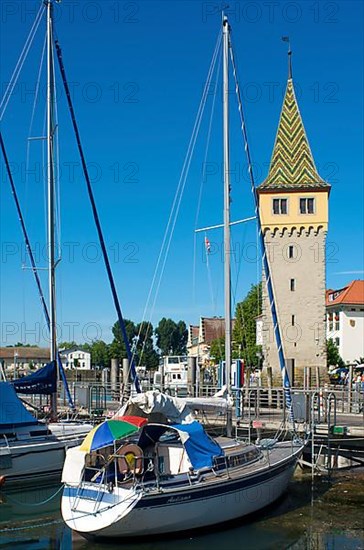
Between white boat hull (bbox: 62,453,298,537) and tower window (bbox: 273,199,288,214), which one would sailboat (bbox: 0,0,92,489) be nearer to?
white boat hull (bbox: 62,453,298,537)

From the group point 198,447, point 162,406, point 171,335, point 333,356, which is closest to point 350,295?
point 333,356

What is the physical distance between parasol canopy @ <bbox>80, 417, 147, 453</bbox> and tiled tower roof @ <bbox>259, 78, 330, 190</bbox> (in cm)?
4471

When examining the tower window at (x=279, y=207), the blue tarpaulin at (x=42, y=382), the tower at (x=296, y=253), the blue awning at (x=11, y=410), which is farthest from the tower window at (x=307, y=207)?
the blue awning at (x=11, y=410)

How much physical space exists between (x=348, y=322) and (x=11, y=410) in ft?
232

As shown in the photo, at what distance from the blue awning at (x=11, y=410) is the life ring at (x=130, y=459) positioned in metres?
6.95

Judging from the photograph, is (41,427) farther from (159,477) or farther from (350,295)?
(350,295)

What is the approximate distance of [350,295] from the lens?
89.1 metres

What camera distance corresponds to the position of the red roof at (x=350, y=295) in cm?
8762

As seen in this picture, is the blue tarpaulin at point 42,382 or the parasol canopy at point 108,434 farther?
the blue tarpaulin at point 42,382

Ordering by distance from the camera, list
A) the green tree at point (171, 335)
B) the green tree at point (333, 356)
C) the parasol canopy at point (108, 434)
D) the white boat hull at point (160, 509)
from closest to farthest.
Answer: the white boat hull at point (160, 509)
the parasol canopy at point (108, 434)
the green tree at point (333, 356)
the green tree at point (171, 335)

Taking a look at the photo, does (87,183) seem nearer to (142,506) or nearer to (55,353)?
(55,353)

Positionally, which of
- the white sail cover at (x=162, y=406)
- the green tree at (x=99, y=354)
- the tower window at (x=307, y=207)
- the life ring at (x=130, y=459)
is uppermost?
the tower window at (x=307, y=207)

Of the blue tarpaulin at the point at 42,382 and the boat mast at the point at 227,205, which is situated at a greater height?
the boat mast at the point at 227,205

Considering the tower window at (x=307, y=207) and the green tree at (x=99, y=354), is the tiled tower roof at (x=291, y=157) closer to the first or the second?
the tower window at (x=307, y=207)
